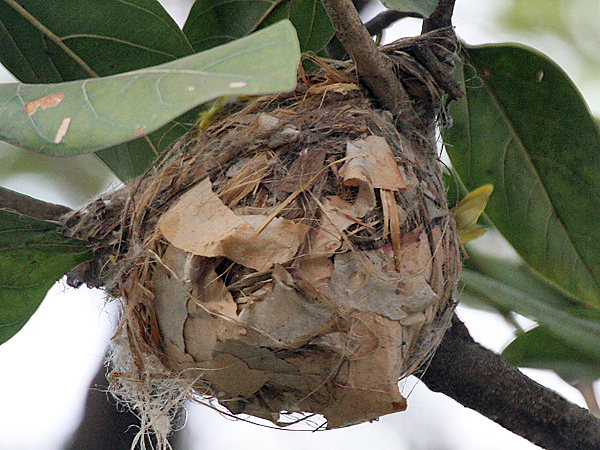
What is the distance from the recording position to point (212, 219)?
30.9 inches

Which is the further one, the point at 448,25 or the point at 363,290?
the point at 448,25

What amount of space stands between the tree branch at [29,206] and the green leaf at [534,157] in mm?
698

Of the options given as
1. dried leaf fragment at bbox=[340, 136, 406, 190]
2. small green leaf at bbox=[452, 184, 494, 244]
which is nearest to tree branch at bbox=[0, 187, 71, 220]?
dried leaf fragment at bbox=[340, 136, 406, 190]

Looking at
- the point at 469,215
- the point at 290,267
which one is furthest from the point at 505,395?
the point at 290,267

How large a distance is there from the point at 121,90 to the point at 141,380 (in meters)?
0.47

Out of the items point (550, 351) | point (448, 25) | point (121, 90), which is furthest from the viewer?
point (550, 351)

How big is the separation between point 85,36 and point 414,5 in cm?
49

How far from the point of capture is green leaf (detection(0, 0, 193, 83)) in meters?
1.02

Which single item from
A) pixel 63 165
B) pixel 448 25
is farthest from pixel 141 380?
pixel 63 165

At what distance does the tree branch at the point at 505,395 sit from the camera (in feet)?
3.69

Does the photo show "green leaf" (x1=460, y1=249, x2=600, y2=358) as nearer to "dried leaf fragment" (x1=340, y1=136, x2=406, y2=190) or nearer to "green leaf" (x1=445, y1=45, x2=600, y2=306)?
"green leaf" (x1=445, y1=45, x2=600, y2=306)

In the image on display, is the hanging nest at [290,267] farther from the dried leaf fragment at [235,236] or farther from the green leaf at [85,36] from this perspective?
the green leaf at [85,36]

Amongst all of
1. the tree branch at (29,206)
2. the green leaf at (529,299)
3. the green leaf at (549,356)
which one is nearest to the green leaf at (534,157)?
the green leaf at (529,299)

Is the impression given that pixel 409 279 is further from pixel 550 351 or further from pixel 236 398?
pixel 550 351
